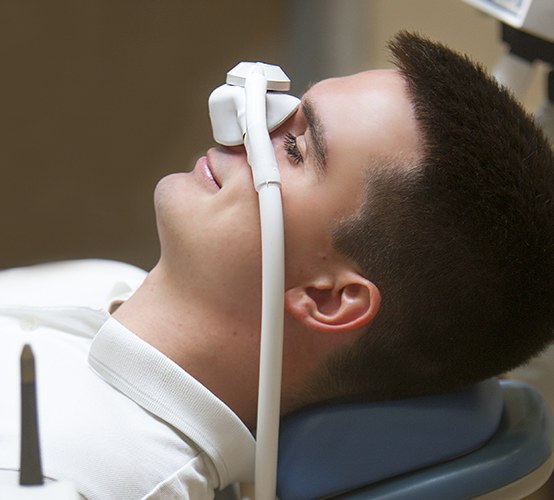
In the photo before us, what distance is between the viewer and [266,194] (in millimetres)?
1016

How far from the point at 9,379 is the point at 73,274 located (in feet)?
1.27

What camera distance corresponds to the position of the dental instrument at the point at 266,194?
0.98m

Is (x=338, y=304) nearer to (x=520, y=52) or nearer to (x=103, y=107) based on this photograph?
(x=520, y=52)

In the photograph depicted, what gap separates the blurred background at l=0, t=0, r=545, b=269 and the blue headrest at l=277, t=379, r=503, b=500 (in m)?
1.41

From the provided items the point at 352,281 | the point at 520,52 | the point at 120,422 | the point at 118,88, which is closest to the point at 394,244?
the point at 352,281

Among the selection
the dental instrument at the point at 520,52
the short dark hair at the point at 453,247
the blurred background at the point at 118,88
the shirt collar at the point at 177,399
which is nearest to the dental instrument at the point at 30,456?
the shirt collar at the point at 177,399

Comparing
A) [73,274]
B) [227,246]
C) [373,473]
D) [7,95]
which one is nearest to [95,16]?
[7,95]

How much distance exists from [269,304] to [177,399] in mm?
193

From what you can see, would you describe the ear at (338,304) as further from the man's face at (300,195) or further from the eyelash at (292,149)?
the eyelash at (292,149)

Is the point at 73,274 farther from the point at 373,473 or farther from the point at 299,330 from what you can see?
the point at 373,473

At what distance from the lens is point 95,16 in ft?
8.11

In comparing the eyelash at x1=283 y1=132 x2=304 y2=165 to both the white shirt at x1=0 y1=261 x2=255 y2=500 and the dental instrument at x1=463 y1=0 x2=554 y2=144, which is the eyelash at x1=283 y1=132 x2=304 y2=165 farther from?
the dental instrument at x1=463 y1=0 x2=554 y2=144

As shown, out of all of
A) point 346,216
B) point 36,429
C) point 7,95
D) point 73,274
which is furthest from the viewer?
point 7,95

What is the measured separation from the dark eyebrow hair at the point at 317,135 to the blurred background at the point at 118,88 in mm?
1282
